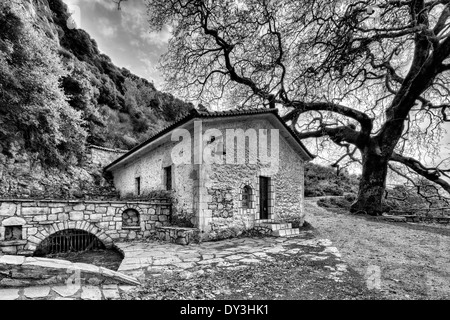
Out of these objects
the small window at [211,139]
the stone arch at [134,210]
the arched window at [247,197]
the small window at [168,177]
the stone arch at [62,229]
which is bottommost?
the stone arch at [62,229]

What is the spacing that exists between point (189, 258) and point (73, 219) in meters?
3.76

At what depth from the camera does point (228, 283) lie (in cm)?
364

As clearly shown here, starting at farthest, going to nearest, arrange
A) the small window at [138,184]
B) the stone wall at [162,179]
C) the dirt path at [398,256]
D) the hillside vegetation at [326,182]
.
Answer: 1. the hillside vegetation at [326,182]
2. the small window at [138,184]
3. the stone wall at [162,179]
4. the dirt path at [398,256]

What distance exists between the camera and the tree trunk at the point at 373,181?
1115cm

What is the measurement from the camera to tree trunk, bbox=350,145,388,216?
1115 centimetres

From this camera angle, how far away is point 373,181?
11.2 metres

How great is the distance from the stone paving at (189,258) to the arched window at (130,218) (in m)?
0.89

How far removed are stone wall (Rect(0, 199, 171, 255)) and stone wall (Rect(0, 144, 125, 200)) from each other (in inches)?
86.7

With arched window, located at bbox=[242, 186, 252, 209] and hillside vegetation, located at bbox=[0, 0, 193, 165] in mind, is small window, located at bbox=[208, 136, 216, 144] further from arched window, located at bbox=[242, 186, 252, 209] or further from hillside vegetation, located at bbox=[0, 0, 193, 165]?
hillside vegetation, located at bbox=[0, 0, 193, 165]

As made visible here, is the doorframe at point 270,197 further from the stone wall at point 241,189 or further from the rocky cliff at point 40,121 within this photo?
the rocky cliff at point 40,121

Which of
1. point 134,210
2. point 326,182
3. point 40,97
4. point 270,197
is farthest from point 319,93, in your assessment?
point 326,182

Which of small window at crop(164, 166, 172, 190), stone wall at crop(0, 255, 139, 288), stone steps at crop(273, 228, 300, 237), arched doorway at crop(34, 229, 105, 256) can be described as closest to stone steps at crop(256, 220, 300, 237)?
stone steps at crop(273, 228, 300, 237)

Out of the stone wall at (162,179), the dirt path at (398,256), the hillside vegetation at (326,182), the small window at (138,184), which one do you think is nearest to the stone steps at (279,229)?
the dirt path at (398,256)

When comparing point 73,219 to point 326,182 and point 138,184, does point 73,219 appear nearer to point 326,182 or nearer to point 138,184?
point 138,184
